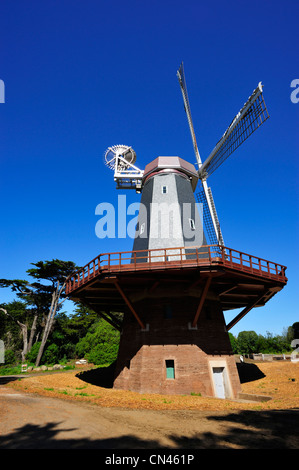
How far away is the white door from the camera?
1677 cm

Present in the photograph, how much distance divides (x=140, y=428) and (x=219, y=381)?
10.3 metres

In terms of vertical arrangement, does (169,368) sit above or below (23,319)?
below

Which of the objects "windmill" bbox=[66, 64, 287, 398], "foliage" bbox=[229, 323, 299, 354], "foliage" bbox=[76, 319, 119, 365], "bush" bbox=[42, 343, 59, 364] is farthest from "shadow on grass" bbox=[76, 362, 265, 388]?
"foliage" bbox=[229, 323, 299, 354]

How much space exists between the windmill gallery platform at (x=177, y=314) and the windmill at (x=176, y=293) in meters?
0.05

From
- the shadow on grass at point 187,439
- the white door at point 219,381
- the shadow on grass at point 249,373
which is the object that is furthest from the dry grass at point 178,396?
the shadow on grass at point 187,439

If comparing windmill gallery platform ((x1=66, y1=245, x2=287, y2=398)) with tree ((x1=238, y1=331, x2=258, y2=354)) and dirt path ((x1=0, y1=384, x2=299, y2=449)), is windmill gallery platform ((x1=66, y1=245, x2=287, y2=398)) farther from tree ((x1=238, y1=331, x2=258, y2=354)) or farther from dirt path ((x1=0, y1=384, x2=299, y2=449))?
tree ((x1=238, y1=331, x2=258, y2=354))

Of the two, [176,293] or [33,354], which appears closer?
[176,293]

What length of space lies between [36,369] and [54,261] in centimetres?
1356

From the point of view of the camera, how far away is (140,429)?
822 cm

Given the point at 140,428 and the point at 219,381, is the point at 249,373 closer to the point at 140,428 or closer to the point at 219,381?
the point at 219,381

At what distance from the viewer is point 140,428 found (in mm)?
8328

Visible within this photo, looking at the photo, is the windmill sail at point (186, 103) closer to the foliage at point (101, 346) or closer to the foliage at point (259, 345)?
the foliage at point (101, 346)

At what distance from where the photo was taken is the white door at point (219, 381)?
16766 millimetres

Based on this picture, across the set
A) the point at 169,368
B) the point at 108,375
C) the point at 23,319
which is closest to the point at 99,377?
the point at 108,375
